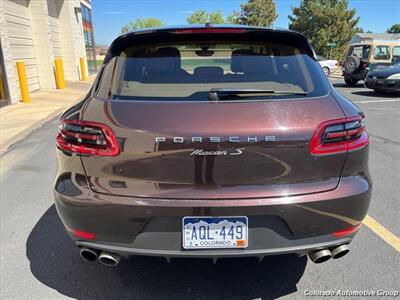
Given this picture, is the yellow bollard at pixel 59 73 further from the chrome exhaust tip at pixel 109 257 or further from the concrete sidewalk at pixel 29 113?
the chrome exhaust tip at pixel 109 257

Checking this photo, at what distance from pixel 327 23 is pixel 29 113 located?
4057 cm

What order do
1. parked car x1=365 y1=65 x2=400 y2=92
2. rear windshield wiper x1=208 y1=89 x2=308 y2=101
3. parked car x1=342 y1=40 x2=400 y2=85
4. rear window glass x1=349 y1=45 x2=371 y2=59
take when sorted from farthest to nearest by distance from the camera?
rear window glass x1=349 y1=45 x2=371 y2=59 → parked car x1=342 y1=40 x2=400 y2=85 → parked car x1=365 y1=65 x2=400 y2=92 → rear windshield wiper x1=208 y1=89 x2=308 y2=101

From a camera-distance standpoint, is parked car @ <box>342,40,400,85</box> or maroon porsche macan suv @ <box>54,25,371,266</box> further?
parked car @ <box>342,40,400,85</box>

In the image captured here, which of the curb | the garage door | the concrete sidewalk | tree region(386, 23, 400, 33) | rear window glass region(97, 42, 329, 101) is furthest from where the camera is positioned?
tree region(386, 23, 400, 33)

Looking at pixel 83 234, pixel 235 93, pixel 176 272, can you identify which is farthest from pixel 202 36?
pixel 176 272

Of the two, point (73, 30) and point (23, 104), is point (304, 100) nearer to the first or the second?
point (23, 104)

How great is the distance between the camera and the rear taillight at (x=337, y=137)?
6.68ft

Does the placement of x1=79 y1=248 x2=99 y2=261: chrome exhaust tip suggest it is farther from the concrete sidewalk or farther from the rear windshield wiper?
the concrete sidewalk

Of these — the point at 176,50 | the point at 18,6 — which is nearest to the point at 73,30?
the point at 18,6

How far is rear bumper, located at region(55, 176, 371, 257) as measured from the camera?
6.57 feet

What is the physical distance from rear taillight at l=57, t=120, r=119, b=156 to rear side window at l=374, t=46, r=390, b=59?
16.9 m

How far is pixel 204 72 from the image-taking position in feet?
8.13

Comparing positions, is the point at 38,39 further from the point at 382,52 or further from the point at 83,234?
the point at 83,234

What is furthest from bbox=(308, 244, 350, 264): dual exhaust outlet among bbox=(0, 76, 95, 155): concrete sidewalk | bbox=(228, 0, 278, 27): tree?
bbox=(228, 0, 278, 27): tree
